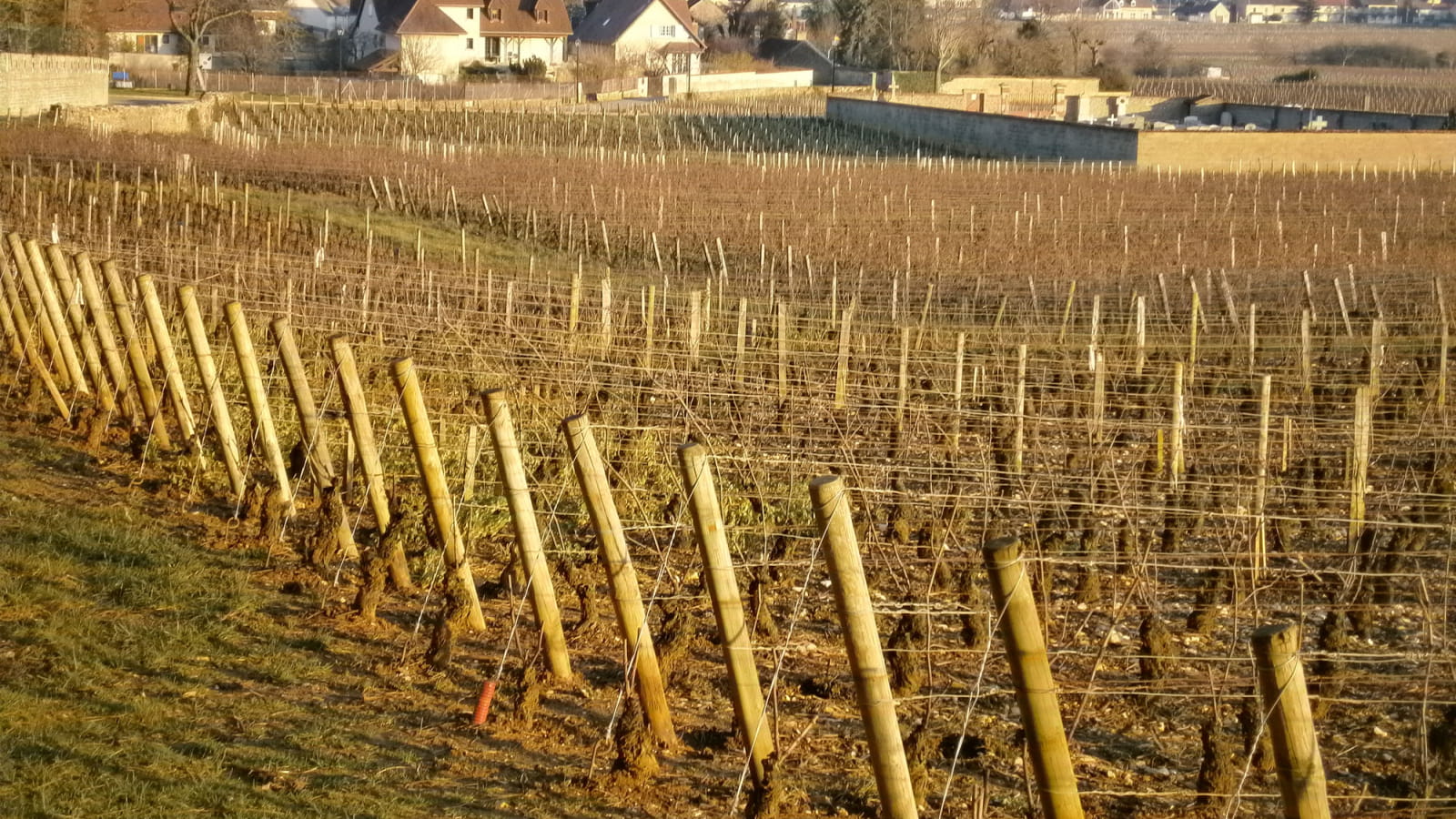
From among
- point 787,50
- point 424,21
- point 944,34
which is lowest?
point 787,50

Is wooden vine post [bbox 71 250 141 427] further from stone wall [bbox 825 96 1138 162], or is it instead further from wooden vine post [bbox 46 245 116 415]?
stone wall [bbox 825 96 1138 162]

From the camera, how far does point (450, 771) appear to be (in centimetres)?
510

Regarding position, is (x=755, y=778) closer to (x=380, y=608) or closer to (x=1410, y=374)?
(x=380, y=608)

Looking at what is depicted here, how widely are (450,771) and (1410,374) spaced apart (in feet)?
27.4

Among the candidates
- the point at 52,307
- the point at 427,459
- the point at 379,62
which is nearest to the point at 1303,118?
the point at 379,62

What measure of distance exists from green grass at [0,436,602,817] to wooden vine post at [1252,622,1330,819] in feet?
7.09

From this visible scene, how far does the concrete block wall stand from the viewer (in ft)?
115

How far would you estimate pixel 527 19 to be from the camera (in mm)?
69875

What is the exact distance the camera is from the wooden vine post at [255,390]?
7.62 m

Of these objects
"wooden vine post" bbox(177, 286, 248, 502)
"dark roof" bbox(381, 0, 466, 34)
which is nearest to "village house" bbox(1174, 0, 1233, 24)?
"dark roof" bbox(381, 0, 466, 34)

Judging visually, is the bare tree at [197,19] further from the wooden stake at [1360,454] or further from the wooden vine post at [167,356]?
the wooden stake at [1360,454]

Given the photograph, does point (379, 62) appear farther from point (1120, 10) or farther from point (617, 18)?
point (1120, 10)

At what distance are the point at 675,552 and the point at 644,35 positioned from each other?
7297 centimetres

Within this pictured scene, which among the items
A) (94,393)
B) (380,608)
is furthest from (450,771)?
(94,393)
